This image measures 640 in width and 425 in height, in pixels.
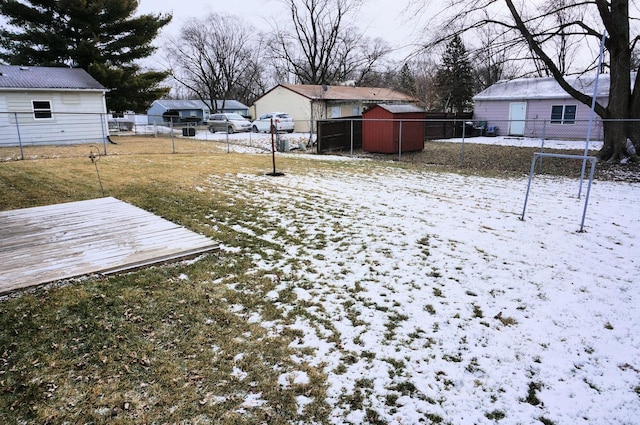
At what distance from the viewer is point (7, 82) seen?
59.3 feet

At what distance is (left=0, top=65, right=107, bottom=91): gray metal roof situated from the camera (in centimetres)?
1828

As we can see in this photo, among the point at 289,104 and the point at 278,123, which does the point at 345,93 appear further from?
the point at 278,123

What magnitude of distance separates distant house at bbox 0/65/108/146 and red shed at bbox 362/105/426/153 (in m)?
12.5

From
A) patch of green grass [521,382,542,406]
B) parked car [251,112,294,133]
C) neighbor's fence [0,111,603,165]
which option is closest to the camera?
patch of green grass [521,382,542,406]

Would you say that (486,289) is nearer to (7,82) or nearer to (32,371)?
(32,371)

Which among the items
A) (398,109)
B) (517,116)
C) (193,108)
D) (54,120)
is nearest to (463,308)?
(398,109)

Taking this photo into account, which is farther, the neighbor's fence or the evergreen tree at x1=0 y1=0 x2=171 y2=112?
the evergreen tree at x1=0 y1=0 x2=171 y2=112

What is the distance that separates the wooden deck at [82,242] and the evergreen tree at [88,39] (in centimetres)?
1936

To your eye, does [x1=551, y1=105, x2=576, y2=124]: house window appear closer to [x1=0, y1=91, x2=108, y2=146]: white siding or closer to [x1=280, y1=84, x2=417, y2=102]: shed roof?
[x1=280, y1=84, x2=417, y2=102]: shed roof

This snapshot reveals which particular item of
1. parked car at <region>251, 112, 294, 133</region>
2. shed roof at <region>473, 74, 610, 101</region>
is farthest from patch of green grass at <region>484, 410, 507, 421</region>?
parked car at <region>251, 112, 294, 133</region>

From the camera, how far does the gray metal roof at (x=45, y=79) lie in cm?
1828

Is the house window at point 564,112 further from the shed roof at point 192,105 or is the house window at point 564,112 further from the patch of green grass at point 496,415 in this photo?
the shed roof at point 192,105

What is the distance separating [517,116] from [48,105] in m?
Result: 26.2

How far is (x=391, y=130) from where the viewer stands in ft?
52.7
